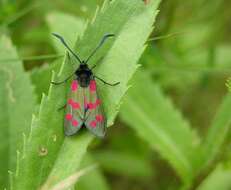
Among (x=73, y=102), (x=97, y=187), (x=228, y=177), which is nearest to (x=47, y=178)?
(x=73, y=102)

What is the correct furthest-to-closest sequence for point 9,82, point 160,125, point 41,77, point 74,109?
point 160,125
point 41,77
point 9,82
point 74,109

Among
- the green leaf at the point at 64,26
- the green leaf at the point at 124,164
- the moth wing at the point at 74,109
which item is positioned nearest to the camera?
the moth wing at the point at 74,109

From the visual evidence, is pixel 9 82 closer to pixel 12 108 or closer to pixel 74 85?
pixel 12 108

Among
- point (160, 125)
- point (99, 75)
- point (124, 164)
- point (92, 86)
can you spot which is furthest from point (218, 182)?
point (99, 75)

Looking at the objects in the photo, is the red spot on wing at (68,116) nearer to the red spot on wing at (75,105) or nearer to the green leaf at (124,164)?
the red spot on wing at (75,105)

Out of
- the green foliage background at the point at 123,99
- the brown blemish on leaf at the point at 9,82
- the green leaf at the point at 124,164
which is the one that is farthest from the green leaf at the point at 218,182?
the brown blemish on leaf at the point at 9,82

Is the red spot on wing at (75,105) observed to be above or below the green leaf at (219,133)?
below
